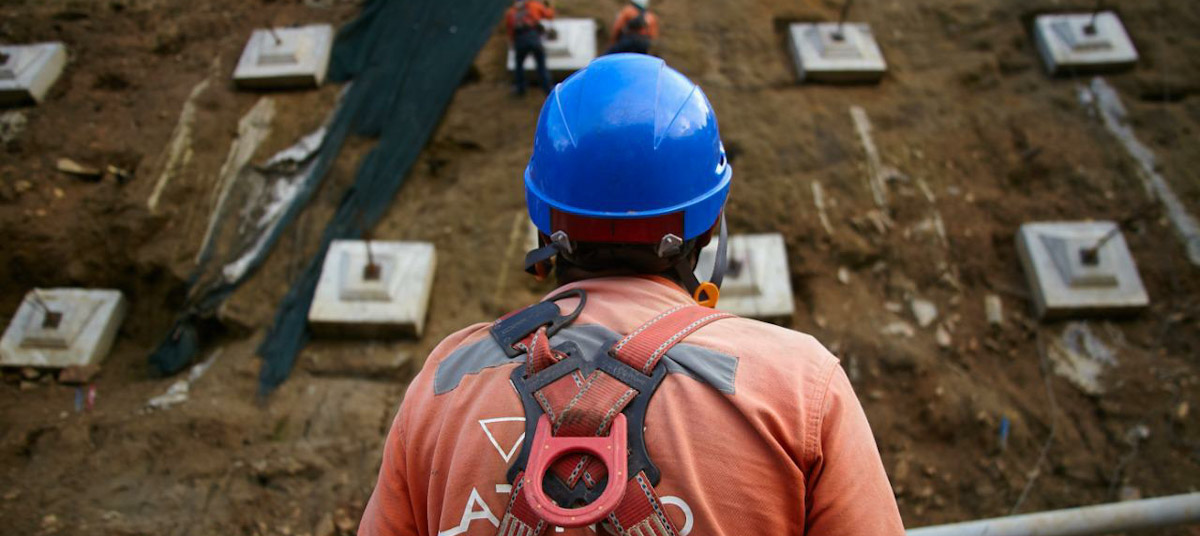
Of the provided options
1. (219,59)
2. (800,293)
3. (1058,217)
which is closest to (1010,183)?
(1058,217)

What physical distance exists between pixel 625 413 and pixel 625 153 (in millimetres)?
574

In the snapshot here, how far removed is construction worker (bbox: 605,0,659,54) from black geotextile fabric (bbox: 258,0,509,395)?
1163mm

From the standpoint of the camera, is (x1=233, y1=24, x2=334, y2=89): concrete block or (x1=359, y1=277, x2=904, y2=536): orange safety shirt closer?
(x1=359, y1=277, x2=904, y2=536): orange safety shirt

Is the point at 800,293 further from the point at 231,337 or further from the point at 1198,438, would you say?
the point at 231,337

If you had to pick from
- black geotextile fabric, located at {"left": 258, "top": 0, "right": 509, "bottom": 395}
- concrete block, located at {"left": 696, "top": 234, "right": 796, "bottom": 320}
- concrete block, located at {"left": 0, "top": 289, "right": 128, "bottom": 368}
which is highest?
black geotextile fabric, located at {"left": 258, "top": 0, "right": 509, "bottom": 395}

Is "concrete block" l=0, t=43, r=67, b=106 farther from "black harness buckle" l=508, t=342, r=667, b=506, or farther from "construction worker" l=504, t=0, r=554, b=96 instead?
"black harness buckle" l=508, t=342, r=667, b=506

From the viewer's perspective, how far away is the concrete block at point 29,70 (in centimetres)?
575

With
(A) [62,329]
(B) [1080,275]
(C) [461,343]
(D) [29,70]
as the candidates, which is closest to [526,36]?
(A) [62,329]

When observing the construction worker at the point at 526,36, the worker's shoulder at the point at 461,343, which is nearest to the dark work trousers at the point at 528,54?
the construction worker at the point at 526,36

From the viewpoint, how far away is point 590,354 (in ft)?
4.42

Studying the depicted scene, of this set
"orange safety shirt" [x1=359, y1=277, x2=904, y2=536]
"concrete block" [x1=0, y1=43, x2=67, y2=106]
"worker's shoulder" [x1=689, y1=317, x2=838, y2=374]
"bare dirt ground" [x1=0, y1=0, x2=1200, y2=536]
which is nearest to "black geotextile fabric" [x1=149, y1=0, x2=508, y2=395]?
"bare dirt ground" [x1=0, y1=0, x2=1200, y2=536]

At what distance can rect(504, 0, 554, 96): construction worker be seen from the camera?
5.72 metres

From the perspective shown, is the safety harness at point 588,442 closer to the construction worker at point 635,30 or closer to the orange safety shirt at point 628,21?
the construction worker at point 635,30

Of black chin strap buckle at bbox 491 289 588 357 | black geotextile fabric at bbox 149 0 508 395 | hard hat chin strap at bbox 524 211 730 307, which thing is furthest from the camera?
black geotextile fabric at bbox 149 0 508 395
